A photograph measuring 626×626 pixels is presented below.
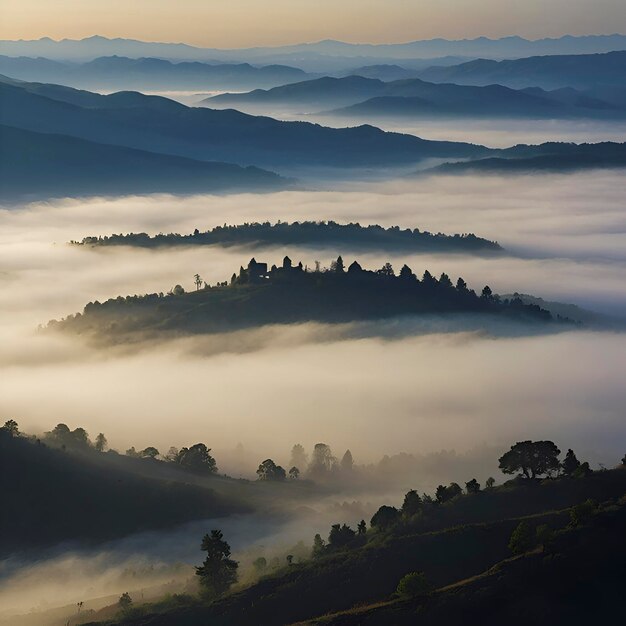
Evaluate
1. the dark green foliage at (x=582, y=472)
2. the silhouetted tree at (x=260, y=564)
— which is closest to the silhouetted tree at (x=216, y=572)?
the silhouetted tree at (x=260, y=564)

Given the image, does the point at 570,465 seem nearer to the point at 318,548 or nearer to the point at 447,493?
the point at 447,493

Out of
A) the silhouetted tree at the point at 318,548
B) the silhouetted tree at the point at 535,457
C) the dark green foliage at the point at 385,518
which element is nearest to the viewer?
the silhouetted tree at the point at 318,548

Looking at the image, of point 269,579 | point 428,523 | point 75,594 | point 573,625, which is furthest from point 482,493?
point 75,594

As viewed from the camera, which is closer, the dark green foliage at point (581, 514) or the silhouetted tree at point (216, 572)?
the dark green foliage at point (581, 514)

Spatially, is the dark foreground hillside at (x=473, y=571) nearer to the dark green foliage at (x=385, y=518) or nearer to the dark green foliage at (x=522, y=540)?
the dark green foliage at (x=522, y=540)

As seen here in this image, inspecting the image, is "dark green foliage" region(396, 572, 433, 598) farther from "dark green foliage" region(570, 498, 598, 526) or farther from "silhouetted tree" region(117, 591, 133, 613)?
"silhouetted tree" region(117, 591, 133, 613)

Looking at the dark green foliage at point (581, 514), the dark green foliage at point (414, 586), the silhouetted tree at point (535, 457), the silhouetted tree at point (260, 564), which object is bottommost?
the dark green foliage at point (414, 586)

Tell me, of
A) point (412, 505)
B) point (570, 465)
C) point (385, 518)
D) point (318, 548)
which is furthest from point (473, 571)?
point (570, 465)
